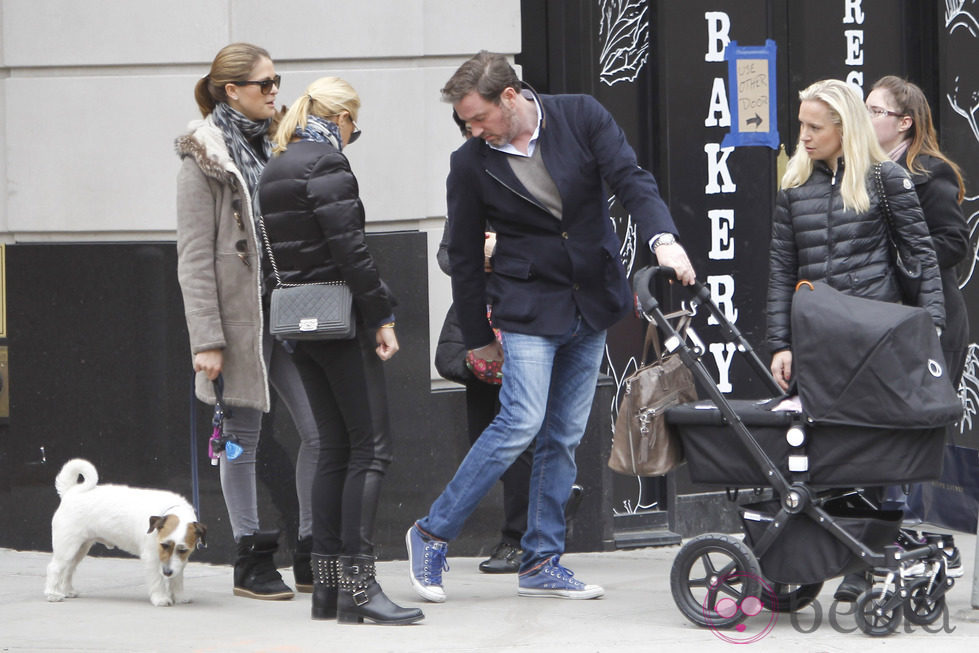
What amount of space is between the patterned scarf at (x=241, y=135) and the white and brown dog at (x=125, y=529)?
3.86 feet

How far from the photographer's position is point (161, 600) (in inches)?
214

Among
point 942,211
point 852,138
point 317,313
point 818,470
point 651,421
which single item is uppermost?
point 852,138

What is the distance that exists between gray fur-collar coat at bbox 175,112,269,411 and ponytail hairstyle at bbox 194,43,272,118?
13 centimetres

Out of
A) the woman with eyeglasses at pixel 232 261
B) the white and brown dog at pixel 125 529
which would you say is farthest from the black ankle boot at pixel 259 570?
the white and brown dog at pixel 125 529

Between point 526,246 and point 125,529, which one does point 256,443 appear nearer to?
point 125,529

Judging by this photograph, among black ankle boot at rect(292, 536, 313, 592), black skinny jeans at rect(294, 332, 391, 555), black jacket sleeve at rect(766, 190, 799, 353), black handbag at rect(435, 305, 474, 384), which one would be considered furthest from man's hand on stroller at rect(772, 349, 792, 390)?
black ankle boot at rect(292, 536, 313, 592)

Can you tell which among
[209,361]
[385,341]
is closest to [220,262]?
[209,361]

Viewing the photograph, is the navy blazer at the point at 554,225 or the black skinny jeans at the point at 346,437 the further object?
the navy blazer at the point at 554,225

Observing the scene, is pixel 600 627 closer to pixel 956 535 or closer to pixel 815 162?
pixel 815 162

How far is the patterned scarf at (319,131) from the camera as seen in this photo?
16.4ft

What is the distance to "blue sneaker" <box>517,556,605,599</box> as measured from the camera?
215 inches

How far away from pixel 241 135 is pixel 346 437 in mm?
1238

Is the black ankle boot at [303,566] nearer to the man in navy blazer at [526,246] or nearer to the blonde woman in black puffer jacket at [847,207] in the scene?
the man in navy blazer at [526,246]

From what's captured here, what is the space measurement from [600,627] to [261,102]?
86.4 inches
